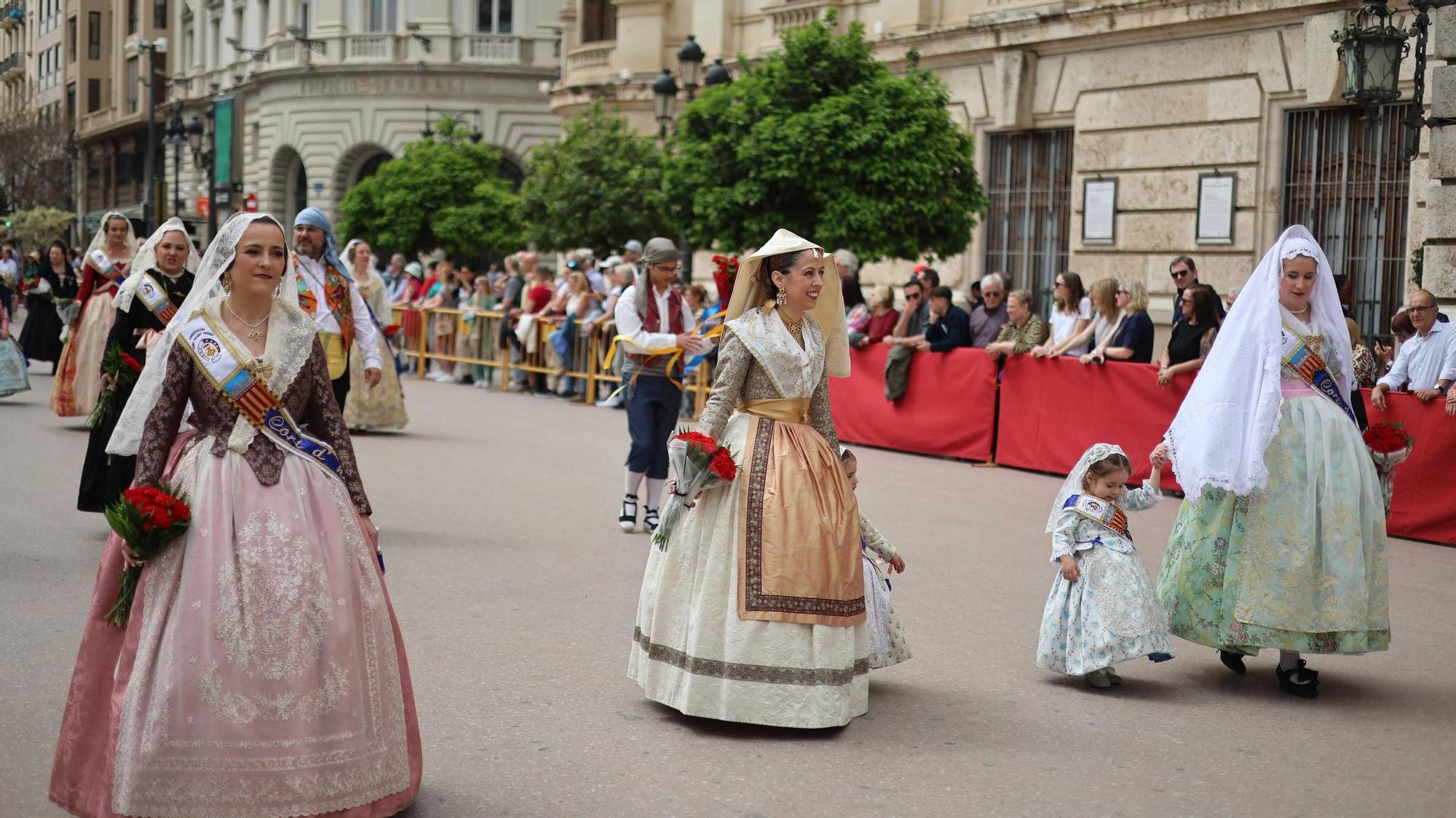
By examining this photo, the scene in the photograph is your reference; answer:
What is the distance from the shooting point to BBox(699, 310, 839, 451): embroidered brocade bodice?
6031 mm

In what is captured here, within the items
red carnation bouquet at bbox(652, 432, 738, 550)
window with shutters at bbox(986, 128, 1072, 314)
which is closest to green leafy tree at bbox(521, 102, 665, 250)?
window with shutters at bbox(986, 128, 1072, 314)

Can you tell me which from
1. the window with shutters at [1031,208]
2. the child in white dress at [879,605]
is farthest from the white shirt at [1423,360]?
the window with shutters at [1031,208]

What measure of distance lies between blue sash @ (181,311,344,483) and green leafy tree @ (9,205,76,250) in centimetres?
4633

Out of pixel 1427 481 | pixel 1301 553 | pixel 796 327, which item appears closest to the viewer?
pixel 796 327

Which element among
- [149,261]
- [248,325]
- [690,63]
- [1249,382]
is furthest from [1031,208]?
[248,325]

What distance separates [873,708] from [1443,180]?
29.1 feet

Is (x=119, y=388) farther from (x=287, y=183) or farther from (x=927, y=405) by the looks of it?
(x=287, y=183)

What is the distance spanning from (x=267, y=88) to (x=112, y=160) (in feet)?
18.6

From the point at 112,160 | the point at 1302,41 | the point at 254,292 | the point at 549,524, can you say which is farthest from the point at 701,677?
the point at 112,160

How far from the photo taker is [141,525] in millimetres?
4320

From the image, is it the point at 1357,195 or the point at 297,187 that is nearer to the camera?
the point at 1357,195

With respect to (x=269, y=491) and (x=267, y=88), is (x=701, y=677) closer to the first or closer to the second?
(x=269, y=491)

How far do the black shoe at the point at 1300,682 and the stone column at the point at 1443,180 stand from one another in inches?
288

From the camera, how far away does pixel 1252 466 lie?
6.45 meters
